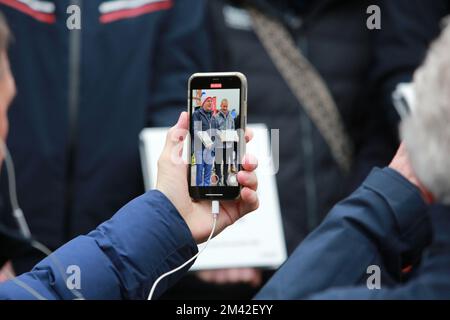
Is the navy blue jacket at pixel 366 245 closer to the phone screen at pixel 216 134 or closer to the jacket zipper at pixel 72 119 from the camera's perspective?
the phone screen at pixel 216 134

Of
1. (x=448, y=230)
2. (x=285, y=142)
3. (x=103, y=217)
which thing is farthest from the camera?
(x=285, y=142)

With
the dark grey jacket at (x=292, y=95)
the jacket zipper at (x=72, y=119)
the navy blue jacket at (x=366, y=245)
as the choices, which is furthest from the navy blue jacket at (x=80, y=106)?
the navy blue jacket at (x=366, y=245)

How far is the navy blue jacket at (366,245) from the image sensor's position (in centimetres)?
72

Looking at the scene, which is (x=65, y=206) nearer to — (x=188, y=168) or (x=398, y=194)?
(x=188, y=168)

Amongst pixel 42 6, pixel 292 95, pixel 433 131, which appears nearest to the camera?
pixel 433 131

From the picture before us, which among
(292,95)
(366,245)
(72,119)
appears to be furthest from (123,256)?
(292,95)

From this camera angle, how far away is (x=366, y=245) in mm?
727

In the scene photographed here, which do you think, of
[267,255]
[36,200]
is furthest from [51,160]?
[267,255]

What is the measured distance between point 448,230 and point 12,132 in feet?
1.99

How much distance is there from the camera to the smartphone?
2.52 feet

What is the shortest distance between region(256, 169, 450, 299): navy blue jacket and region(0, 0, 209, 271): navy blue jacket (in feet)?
1.17

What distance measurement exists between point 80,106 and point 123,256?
40 cm

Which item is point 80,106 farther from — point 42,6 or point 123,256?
point 123,256
